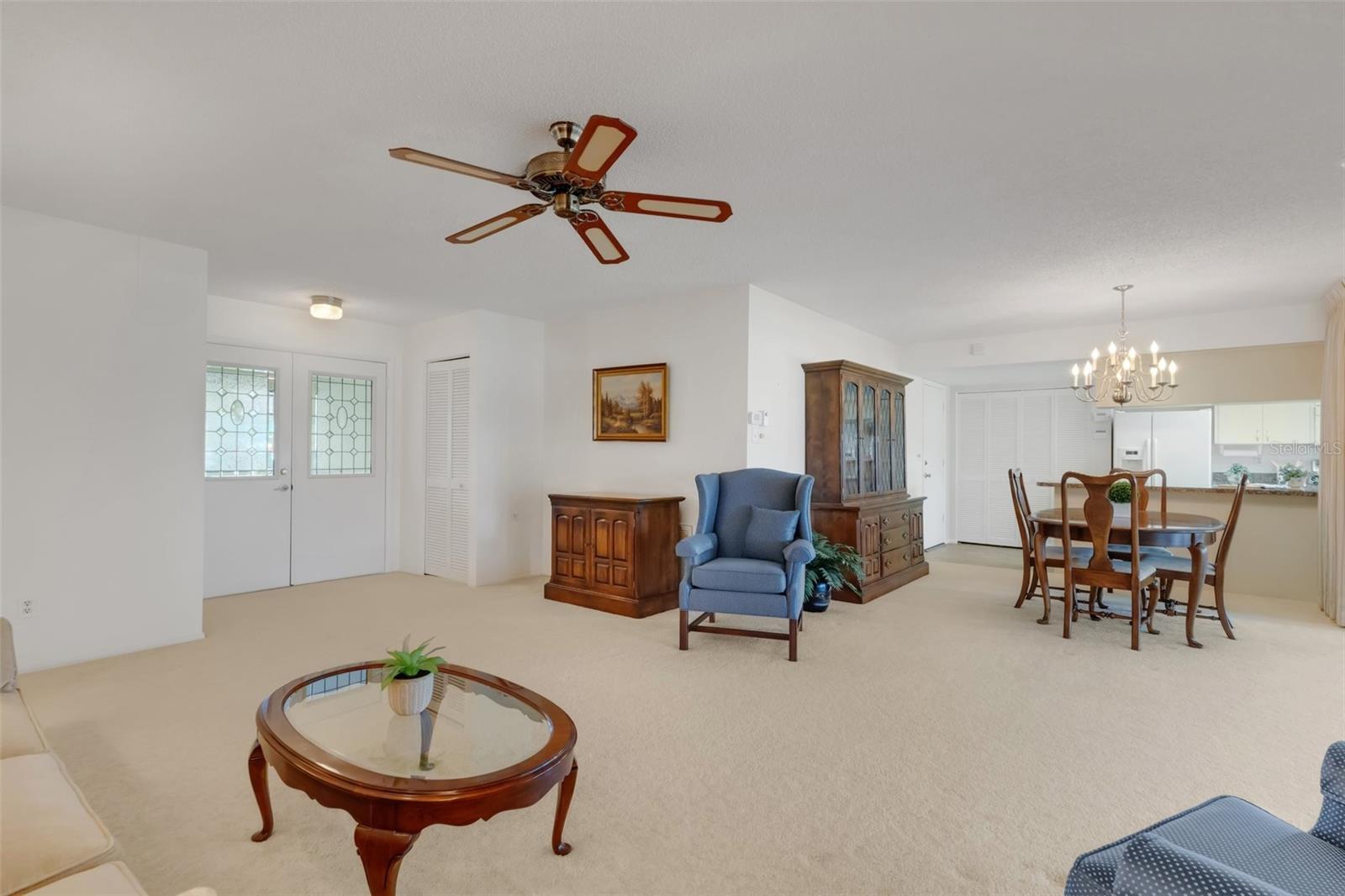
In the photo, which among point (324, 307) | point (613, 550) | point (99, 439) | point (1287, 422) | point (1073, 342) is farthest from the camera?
Answer: point (1073, 342)

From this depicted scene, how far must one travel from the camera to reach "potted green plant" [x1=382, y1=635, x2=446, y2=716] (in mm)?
2037

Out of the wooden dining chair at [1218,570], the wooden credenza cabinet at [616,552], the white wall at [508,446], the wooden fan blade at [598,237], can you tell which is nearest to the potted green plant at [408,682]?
the wooden fan blade at [598,237]

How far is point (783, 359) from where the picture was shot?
17.8 feet

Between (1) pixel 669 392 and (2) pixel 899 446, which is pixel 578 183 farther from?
(2) pixel 899 446

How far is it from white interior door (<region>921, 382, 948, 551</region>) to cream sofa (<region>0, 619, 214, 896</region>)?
25.7 ft

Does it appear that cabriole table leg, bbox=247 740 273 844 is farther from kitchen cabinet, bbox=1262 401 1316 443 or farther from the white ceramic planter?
kitchen cabinet, bbox=1262 401 1316 443

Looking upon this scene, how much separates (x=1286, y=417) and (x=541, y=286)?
22.4 feet

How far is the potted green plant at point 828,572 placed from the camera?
4785 millimetres

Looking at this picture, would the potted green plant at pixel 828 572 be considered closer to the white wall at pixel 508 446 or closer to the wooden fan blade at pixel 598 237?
Answer: the wooden fan blade at pixel 598 237

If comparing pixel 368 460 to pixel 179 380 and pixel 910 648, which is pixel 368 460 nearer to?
pixel 179 380

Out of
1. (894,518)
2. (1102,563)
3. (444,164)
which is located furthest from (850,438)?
(444,164)

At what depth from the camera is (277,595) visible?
212 inches

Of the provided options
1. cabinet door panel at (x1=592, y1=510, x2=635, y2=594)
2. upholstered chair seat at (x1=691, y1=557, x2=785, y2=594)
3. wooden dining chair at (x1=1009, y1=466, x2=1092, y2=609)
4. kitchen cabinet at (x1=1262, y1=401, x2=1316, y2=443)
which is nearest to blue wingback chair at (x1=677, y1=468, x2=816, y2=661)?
upholstered chair seat at (x1=691, y1=557, x2=785, y2=594)

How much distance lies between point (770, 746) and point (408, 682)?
146cm
